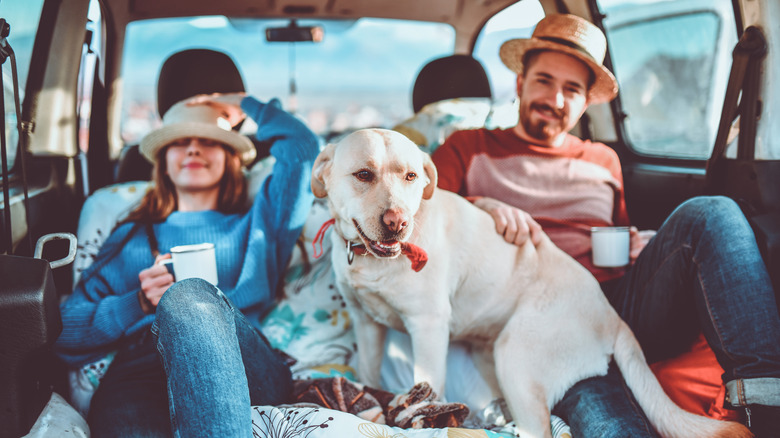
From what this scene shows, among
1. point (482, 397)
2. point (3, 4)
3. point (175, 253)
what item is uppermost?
point (3, 4)

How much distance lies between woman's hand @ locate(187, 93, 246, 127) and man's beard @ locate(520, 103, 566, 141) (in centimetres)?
127

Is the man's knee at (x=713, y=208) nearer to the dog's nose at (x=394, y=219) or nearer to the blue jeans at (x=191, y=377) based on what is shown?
the dog's nose at (x=394, y=219)

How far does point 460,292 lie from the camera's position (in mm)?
2033

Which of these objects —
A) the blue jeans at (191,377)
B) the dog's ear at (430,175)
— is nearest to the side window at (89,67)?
the blue jeans at (191,377)

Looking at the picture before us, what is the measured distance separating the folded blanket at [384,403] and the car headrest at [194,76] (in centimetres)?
163

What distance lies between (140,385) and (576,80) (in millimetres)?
2078

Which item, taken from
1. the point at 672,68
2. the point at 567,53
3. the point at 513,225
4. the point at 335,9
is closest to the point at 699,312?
the point at 513,225

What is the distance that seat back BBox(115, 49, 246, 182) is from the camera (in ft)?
9.18

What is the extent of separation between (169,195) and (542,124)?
1.64 meters

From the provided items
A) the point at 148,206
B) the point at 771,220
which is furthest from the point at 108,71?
the point at 771,220

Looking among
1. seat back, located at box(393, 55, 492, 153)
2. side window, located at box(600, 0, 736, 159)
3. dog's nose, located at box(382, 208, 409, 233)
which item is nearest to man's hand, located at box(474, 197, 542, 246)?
dog's nose, located at box(382, 208, 409, 233)

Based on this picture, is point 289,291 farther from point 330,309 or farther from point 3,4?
point 3,4

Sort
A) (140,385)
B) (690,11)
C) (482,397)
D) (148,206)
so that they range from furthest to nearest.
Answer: (690,11)
(148,206)
(482,397)
(140,385)

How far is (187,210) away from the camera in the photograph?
235 centimetres
